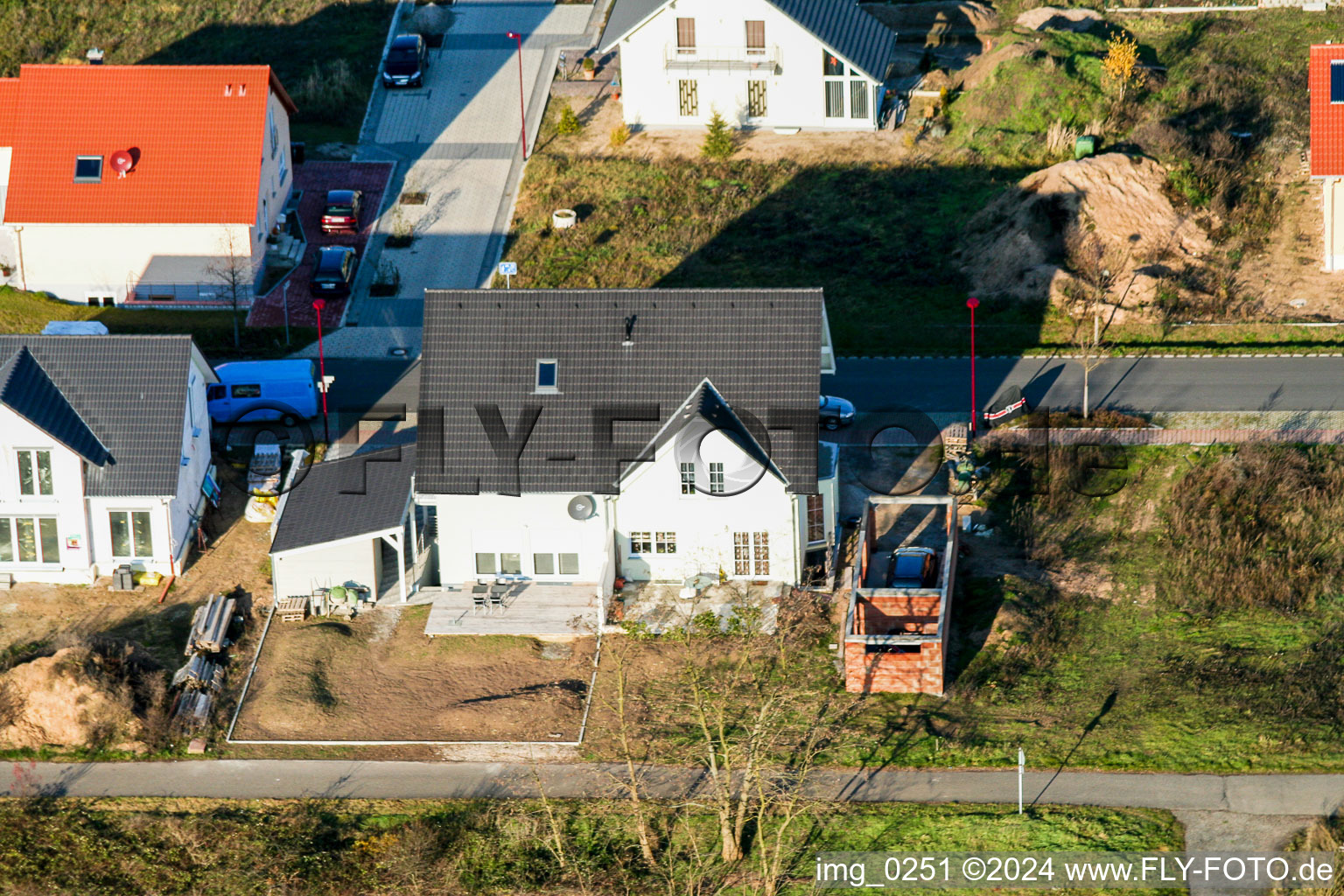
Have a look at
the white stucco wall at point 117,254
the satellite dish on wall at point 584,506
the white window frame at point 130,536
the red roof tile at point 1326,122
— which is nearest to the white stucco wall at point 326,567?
the white window frame at point 130,536

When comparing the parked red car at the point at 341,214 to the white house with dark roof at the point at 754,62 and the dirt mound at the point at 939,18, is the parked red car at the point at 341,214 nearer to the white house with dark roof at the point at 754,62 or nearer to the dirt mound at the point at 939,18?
the white house with dark roof at the point at 754,62

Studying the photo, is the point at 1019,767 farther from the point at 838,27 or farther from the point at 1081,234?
the point at 838,27

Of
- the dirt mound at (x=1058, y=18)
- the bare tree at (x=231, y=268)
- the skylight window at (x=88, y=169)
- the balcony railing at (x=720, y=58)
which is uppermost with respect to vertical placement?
the dirt mound at (x=1058, y=18)

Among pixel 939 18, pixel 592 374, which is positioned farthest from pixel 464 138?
pixel 592 374

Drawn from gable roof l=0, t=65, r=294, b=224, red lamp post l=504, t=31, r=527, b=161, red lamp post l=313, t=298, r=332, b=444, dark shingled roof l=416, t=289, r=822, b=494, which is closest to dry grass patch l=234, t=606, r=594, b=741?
dark shingled roof l=416, t=289, r=822, b=494

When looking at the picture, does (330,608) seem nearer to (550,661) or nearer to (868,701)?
(550,661)

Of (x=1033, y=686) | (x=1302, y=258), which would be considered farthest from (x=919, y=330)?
(x=1033, y=686)
